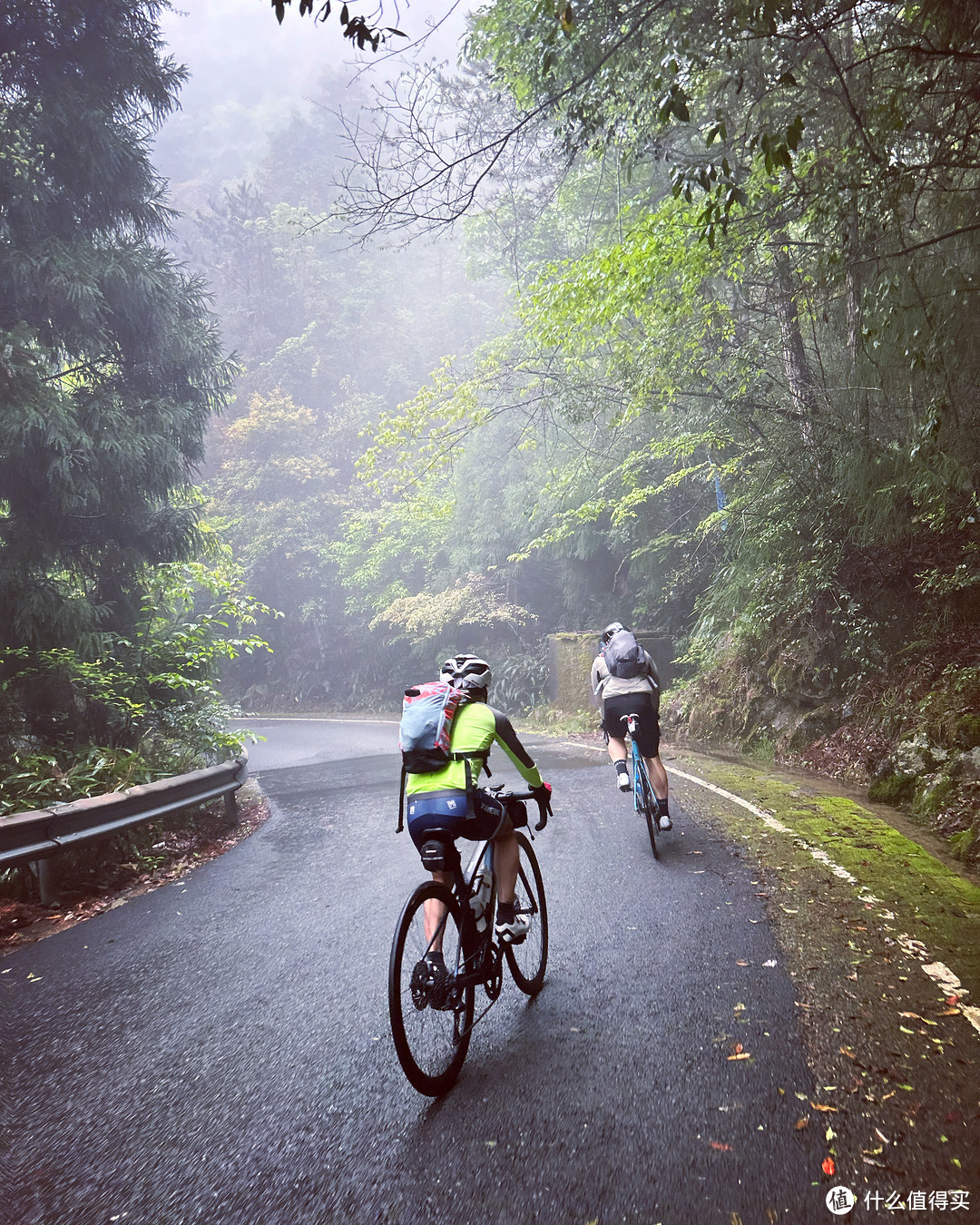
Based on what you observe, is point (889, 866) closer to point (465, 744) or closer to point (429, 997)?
point (465, 744)

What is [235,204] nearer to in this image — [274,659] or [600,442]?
[274,659]

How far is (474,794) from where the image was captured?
12.2 feet

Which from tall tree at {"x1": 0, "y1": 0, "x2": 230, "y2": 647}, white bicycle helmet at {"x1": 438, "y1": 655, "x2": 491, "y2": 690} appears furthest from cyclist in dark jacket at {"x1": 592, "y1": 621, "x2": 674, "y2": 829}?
tall tree at {"x1": 0, "y1": 0, "x2": 230, "y2": 647}

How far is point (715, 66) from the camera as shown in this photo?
9055 mm

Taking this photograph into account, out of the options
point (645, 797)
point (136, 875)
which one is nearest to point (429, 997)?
point (645, 797)

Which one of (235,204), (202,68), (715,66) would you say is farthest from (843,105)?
(202,68)

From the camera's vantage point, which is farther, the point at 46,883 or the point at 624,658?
the point at 624,658

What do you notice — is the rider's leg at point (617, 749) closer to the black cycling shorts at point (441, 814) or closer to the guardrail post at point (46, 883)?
the black cycling shorts at point (441, 814)

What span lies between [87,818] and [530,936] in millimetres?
4270

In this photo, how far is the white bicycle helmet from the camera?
12.9 feet

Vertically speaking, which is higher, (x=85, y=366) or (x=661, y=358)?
(x=661, y=358)

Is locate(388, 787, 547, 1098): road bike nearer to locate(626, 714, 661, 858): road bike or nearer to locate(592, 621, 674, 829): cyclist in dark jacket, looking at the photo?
locate(626, 714, 661, 858): road bike

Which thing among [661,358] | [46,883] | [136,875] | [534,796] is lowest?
[136,875]

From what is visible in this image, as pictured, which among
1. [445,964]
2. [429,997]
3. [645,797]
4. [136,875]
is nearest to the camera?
[429,997]
